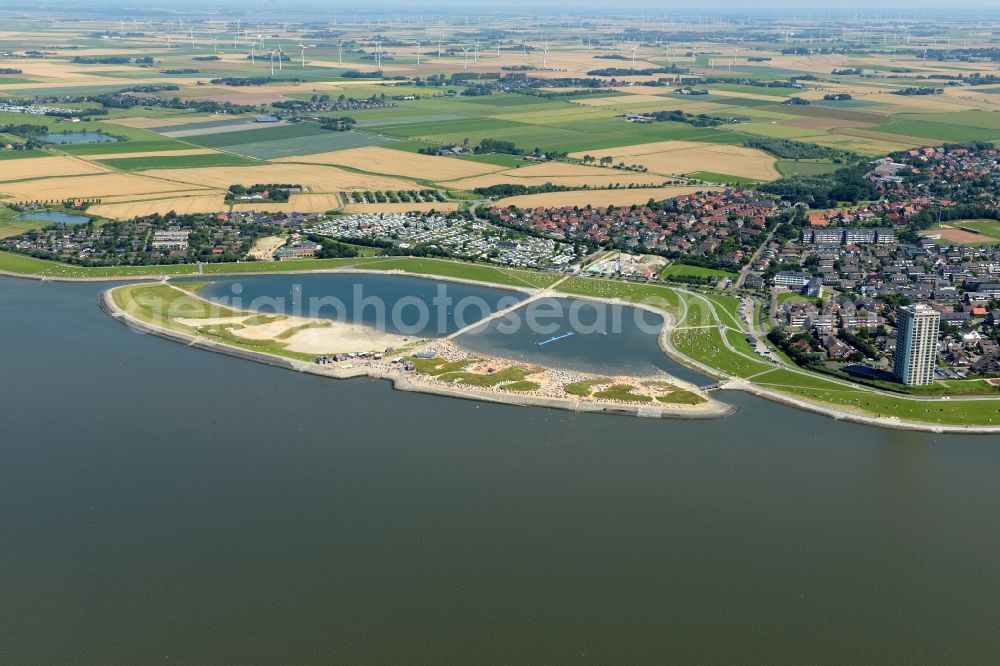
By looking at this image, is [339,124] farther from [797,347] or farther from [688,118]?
[797,347]

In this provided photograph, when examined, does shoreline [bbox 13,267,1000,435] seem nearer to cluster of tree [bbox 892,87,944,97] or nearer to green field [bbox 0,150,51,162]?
green field [bbox 0,150,51,162]

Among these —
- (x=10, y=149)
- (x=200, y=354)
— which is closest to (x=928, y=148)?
(x=200, y=354)

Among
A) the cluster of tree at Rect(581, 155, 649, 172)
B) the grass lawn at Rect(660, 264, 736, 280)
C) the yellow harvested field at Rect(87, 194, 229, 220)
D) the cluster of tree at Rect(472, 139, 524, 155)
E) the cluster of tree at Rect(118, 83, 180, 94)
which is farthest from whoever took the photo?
the cluster of tree at Rect(118, 83, 180, 94)

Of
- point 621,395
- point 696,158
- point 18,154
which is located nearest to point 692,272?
point 621,395

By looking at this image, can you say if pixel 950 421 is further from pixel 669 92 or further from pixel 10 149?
pixel 669 92

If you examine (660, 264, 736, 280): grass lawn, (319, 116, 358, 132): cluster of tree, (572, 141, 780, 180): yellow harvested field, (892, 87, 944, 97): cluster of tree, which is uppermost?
(892, 87, 944, 97): cluster of tree

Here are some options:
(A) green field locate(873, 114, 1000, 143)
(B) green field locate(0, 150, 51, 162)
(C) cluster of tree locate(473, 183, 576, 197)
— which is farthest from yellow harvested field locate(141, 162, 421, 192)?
(A) green field locate(873, 114, 1000, 143)
